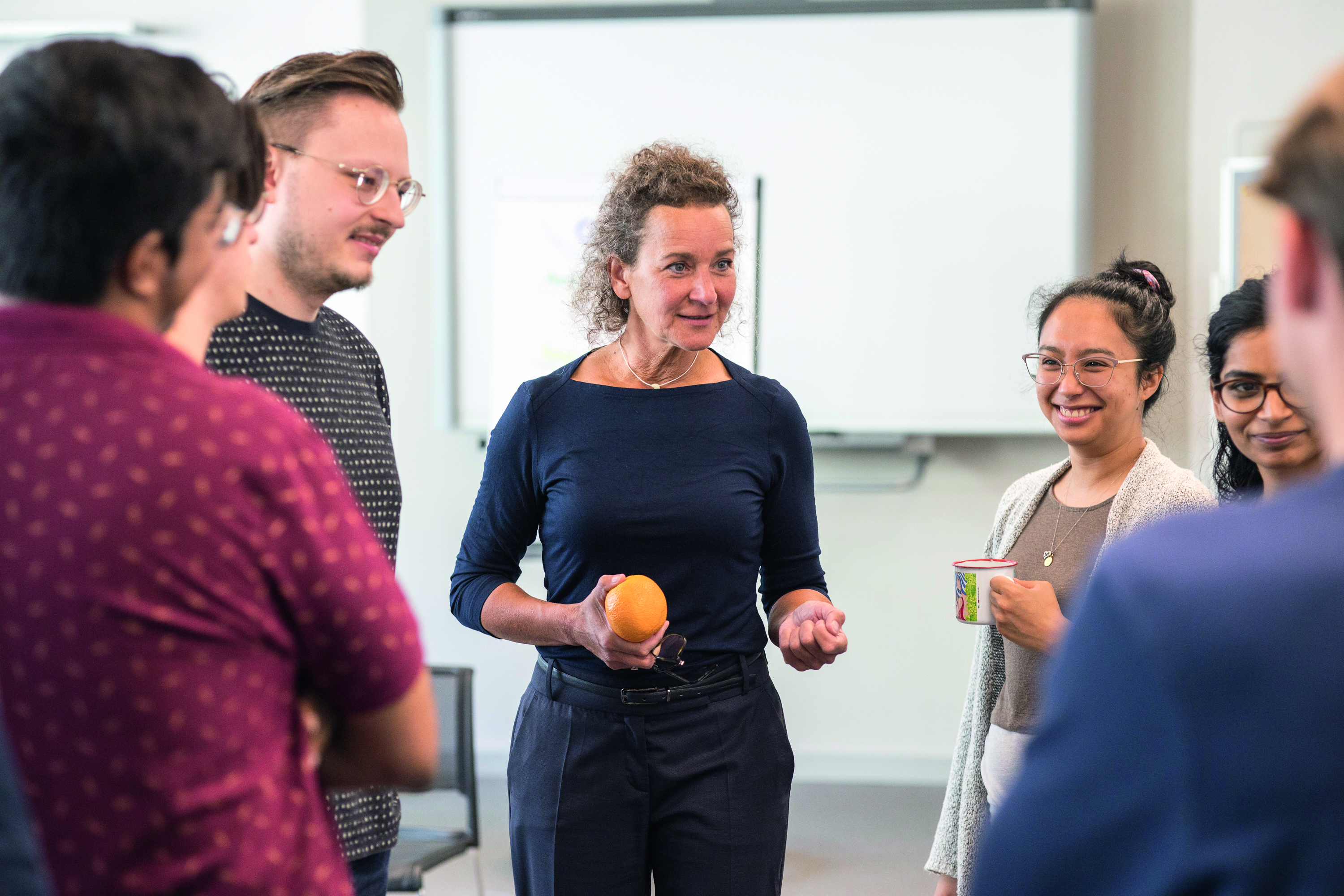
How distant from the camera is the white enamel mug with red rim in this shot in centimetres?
158

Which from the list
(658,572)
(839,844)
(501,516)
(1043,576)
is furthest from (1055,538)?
(839,844)

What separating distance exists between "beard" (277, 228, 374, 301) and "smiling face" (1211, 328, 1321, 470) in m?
1.29

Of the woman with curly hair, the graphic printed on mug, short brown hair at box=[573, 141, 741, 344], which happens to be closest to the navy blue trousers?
the woman with curly hair

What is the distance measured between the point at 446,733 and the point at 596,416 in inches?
53.2

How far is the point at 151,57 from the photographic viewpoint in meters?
0.72

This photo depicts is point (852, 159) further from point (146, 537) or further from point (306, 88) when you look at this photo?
point (146, 537)

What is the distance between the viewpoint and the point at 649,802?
1539mm

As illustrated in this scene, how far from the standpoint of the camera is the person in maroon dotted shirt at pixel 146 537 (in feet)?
2.10

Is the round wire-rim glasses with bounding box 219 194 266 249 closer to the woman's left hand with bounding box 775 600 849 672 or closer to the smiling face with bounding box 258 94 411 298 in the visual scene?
the smiling face with bounding box 258 94 411 298

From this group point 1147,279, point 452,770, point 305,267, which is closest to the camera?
point 305,267

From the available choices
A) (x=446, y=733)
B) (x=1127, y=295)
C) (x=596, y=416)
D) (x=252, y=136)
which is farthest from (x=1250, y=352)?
(x=446, y=733)

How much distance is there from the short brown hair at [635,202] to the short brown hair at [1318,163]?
1202mm

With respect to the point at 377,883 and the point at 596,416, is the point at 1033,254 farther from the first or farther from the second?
the point at 377,883

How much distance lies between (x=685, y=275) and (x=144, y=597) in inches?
Result: 44.1
